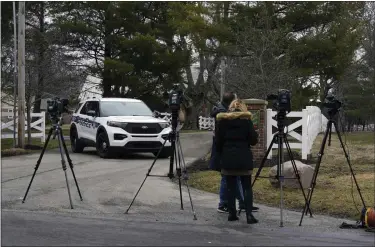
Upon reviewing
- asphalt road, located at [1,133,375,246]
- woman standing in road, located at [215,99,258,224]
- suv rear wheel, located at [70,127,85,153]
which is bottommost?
asphalt road, located at [1,133,375,246]

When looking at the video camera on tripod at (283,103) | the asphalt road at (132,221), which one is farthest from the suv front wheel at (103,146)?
the video camera on tripod at (283,103)

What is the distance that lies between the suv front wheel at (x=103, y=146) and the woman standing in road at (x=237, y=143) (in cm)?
819

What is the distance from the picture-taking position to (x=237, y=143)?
282 inches

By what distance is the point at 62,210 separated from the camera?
7887 mm

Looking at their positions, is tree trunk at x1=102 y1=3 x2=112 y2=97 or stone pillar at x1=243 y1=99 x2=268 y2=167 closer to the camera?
stone pillar at x1=243 y1=99 x2=268 y2=167

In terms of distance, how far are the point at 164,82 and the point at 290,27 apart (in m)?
12.8

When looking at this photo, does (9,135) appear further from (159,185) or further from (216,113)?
(216,113)

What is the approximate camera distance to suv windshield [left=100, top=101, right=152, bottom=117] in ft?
52.1

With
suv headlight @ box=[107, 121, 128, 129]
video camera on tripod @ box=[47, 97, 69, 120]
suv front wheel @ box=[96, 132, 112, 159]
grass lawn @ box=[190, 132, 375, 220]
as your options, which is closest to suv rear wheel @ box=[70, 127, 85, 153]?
suv front wheel @ box=[96, 132, 112, 159]

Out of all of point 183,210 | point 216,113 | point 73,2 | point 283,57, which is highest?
point 73,2

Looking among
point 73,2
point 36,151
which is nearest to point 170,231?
point 36,151

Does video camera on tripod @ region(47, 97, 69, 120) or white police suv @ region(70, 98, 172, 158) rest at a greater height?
video camera on tripod @ region(47, 97, 69, 120)

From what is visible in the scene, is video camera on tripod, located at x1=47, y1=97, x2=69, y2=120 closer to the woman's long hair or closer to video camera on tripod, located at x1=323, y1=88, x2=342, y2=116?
the woman's long hair

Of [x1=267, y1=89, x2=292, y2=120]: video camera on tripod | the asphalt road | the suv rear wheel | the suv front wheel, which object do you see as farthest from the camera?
the suv rear wheel
